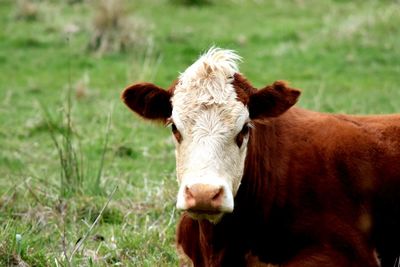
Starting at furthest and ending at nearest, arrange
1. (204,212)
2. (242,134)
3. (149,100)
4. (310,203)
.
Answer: (310,203)
(149,100)
(242,134)
(204,212)

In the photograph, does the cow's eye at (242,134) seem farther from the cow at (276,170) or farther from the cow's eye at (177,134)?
the cow's eye at (177,134)

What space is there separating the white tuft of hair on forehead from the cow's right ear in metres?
0.15

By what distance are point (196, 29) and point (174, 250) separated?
41.3 ft

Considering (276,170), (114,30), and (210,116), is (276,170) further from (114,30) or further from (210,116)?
(114,30)

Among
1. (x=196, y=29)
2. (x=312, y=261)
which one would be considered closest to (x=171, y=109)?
(x=312, y=261)

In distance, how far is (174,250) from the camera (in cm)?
719

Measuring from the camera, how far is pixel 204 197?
524 cm

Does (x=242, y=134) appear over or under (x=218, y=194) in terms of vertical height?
over

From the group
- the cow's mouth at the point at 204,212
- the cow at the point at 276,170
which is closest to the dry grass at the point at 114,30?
the cow at the point at 276,170

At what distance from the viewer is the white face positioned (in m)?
5.31

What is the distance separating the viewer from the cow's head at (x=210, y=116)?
→ 534cm

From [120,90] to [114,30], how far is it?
9.16ft

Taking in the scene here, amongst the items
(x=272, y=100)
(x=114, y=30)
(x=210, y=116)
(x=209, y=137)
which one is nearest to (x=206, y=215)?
(x=209, y=137)

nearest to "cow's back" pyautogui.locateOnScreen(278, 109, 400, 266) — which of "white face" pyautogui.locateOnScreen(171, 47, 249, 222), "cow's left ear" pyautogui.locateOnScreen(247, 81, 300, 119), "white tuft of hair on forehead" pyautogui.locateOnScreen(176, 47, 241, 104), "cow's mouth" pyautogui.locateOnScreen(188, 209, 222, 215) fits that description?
"cow's left ear" pyautogui.locateOnScreen(247, 81, 300, 119)
